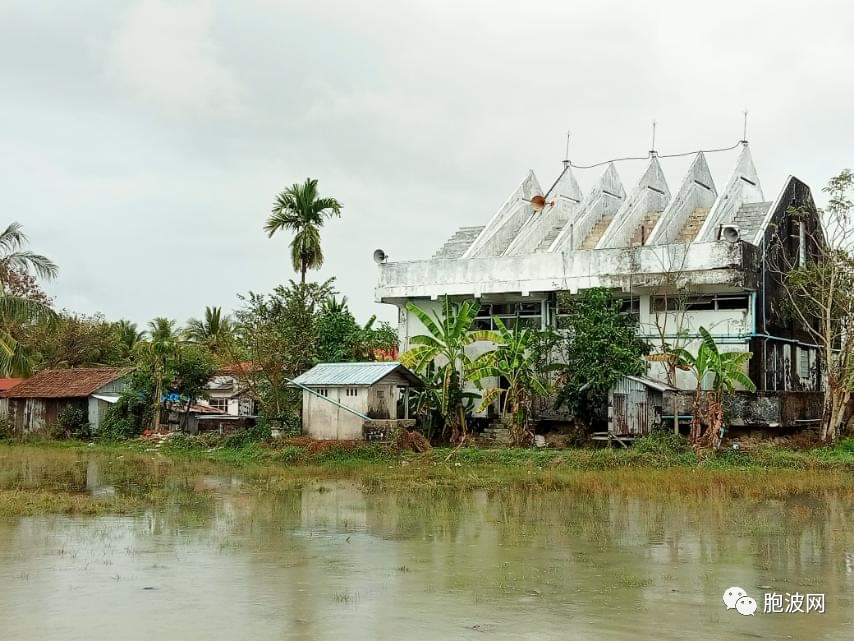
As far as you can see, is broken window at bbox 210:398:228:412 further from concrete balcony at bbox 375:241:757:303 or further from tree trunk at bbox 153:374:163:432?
concrete balcony at bbox 375:241:757:303

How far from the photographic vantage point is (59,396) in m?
33.7

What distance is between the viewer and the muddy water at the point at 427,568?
28.0 ft

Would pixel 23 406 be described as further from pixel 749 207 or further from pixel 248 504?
pixel 749 207

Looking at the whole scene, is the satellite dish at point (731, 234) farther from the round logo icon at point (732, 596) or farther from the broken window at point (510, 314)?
the round logo icon at point (732, 596)

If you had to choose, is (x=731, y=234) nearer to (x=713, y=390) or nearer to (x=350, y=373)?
(x=713, y=390)

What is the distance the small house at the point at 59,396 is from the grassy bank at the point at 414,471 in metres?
6.52

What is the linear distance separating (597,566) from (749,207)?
2026 cm

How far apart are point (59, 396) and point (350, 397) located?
1352 cm

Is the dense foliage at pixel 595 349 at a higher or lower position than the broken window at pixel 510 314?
lower

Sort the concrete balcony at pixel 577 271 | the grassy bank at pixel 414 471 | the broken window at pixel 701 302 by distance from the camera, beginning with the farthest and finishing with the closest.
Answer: the broken window at pixel 701 302
the concrete balcony at pixel 577 271
the grassy bank at pixel 414 471

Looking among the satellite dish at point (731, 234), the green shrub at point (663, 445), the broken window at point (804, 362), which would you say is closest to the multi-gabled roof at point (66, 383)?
the green shrub at point (663, 445)

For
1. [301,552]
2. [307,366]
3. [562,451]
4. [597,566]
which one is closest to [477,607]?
[597,566]

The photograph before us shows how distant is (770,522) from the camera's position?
46.1 feet

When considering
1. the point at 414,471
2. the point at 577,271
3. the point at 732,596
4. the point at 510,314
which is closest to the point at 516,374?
the point at 577,271
